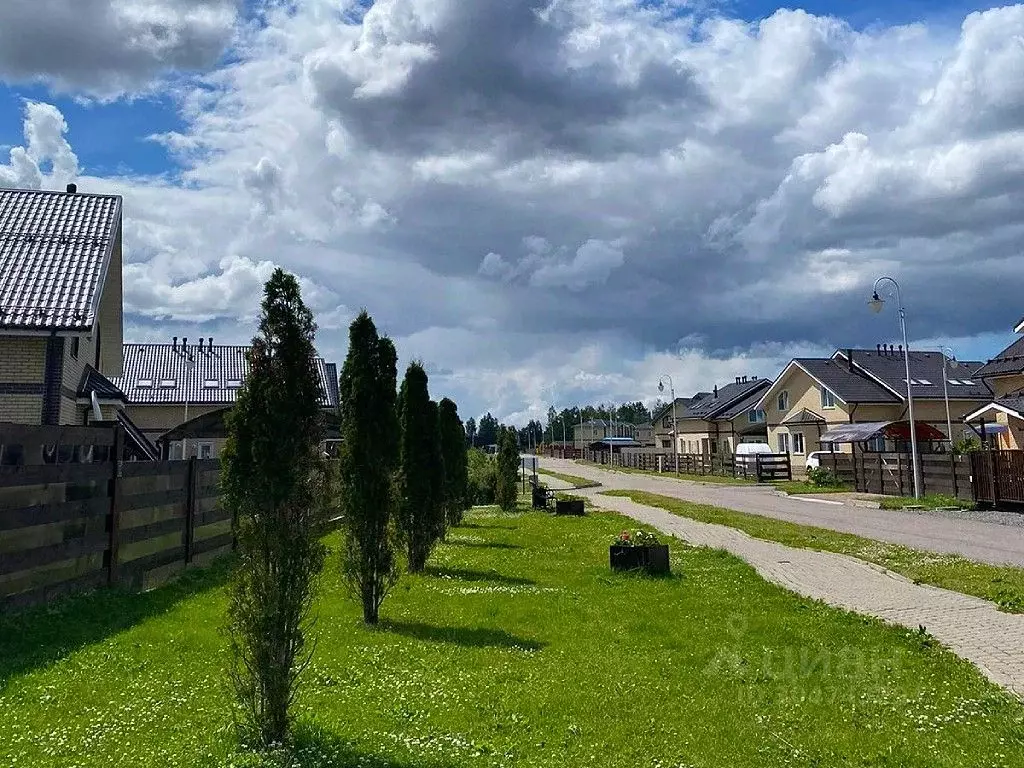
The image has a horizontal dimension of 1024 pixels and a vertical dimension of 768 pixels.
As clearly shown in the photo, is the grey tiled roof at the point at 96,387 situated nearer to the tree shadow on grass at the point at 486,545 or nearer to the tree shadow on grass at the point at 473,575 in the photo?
the tree shadow on grass at the point at 486,545

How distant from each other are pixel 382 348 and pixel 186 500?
13.8 feet

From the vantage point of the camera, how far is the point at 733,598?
10070 millimetres

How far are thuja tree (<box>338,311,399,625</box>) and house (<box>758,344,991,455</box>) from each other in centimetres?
3788

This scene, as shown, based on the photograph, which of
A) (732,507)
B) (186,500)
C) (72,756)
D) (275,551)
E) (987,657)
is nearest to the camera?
(72,756)

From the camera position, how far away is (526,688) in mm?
6109

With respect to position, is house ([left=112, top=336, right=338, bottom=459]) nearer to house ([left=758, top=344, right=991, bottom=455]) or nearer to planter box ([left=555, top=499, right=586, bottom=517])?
planter box ([left=555, top=499, right=586, bottom=517])

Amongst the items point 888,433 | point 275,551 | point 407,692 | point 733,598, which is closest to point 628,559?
point 733,598

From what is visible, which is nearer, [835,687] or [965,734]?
[965,734]

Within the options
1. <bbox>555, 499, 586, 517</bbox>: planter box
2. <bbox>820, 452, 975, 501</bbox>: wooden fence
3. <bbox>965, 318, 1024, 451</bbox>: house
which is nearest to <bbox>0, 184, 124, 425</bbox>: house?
<bbox>555, 499, 586, 517</bbox>: planter box

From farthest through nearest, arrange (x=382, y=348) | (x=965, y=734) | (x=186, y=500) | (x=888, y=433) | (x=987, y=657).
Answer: (x=888, y=433), (x=186, y=500), (x=382, y=348), (x=987, y=657), (x=965, y=734)

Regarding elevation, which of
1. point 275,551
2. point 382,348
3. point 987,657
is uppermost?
point 382,348

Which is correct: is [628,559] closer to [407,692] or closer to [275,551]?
[407,692]

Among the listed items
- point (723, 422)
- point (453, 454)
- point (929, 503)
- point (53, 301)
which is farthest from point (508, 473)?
point (723, 422)

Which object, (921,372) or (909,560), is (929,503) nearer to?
(909,560)
